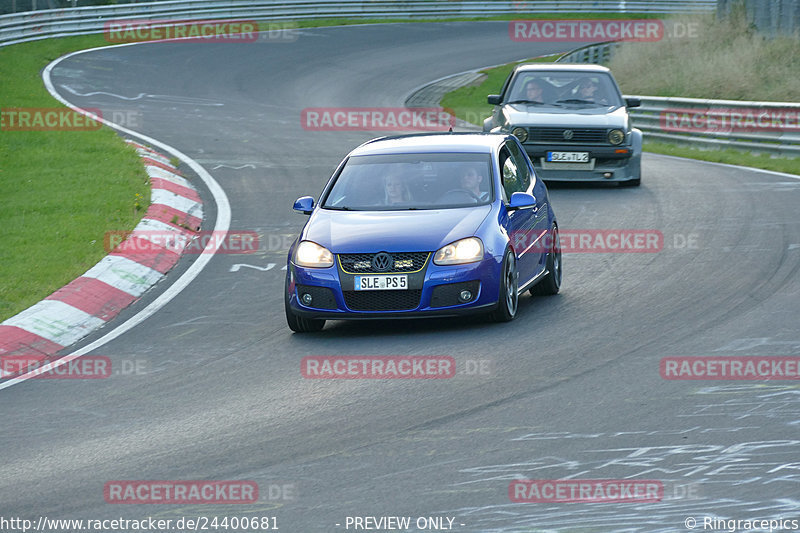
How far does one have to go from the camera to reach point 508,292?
1025cm

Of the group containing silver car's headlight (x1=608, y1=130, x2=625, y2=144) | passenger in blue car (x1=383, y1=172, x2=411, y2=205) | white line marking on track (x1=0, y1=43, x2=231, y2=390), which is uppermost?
passenger in blue car (x1=383, y1=172, x2=411, y2=205)

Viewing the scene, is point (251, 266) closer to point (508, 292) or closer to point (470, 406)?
point (508, 292)

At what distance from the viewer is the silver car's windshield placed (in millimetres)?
19062

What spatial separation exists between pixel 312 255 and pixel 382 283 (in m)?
0.72

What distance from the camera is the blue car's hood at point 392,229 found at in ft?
32.6

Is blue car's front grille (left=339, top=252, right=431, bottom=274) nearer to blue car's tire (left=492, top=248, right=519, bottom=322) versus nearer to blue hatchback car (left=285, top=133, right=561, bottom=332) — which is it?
blue hatchback car (left=285, top=133, right=561, bottom=332)

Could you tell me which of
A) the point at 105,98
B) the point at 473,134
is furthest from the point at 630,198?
the point at 105,98

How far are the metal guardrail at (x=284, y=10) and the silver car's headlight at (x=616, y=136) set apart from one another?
77.5ft

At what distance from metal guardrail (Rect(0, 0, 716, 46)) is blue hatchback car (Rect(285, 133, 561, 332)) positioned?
2797 centimetres

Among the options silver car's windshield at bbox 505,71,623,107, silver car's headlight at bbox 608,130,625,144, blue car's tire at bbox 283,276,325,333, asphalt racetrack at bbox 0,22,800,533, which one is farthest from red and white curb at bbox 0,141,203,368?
silver car's headlight at bbox 608,130,625,144

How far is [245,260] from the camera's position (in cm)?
1378

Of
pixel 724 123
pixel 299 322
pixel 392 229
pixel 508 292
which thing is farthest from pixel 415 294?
pixel 724 123

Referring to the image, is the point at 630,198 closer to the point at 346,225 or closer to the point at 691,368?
the point at 346,225

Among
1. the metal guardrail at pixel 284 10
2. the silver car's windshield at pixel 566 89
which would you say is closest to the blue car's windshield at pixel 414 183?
the silver car's windshield at pixel 566 89
